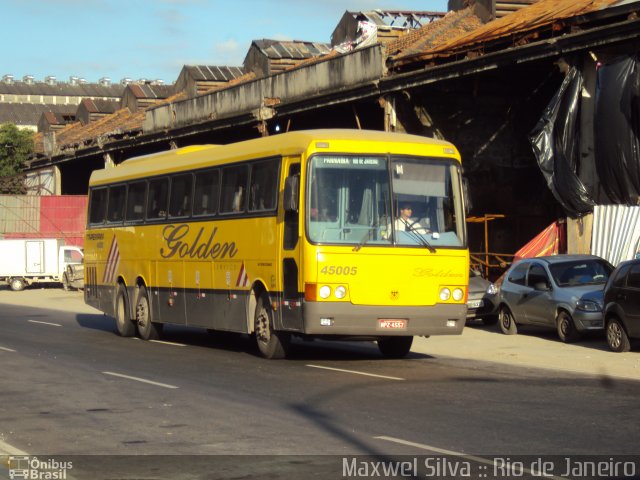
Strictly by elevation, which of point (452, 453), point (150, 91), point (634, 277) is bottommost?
point (452, 453)

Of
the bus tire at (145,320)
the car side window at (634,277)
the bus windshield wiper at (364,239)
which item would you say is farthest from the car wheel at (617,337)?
the bus tire at (145,320)

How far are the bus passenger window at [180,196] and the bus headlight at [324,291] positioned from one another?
5424 millimetres

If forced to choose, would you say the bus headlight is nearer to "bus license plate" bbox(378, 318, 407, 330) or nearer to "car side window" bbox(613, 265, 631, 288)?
"bus license plate" bbox(378, 318, 407, 330)

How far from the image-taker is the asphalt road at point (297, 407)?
9.85 meters

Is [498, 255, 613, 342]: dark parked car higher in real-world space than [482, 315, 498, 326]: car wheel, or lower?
higher

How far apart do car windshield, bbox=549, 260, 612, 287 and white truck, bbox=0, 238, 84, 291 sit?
34055mm

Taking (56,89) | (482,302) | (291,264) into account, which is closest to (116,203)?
(482,302)

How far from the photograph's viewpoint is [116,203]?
25.2m

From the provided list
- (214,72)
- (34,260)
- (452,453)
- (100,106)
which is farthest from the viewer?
(100,106)

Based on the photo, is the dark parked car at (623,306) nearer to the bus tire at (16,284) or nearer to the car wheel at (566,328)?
the car wheel at (566,328)

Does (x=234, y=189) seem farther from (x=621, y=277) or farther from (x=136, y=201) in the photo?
(x=621, y=277)

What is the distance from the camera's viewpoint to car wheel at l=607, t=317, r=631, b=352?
1889 centimetres

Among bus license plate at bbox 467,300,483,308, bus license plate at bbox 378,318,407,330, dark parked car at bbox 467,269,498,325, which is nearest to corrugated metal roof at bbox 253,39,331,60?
dark parked car at bbox 467,269,498,325

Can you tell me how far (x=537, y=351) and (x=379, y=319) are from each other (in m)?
4.80
